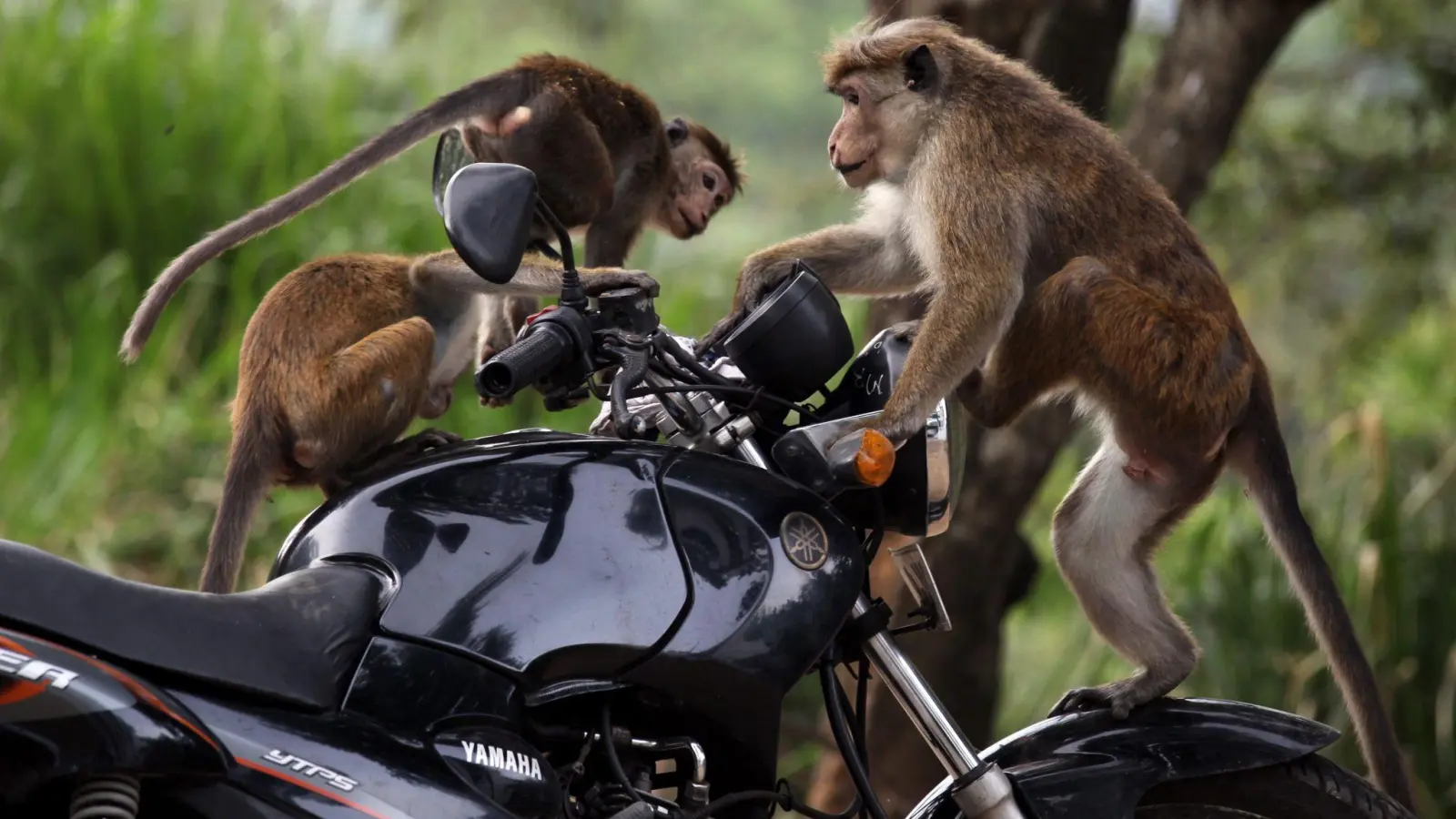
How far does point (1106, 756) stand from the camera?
226cm

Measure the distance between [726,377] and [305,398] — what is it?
76cm

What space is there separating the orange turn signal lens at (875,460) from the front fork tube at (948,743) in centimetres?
18

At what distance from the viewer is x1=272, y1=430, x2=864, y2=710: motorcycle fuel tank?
1846 mm

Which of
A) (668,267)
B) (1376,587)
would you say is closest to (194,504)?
(668,267)

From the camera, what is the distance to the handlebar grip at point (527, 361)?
194 centimetres

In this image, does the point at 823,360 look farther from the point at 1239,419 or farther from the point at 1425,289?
the point at 1425,289

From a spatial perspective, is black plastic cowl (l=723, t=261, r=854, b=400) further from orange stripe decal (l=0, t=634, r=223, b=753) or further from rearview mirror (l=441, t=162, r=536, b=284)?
orange stripe decal (l=0, t=634, r=223, b=753)

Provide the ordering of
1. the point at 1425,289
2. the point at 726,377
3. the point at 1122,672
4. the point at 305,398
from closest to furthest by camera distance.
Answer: the point at 726,377, the point at 305,398, the point at 1122,672, the point at 1425,289

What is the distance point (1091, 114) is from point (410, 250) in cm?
250

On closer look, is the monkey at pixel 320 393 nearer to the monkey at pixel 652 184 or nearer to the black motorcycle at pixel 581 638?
the black motorcycle at pixel 581 638

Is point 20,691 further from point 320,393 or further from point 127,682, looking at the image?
point 320,393

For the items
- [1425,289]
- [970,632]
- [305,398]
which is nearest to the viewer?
[305,398]

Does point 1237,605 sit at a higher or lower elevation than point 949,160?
lower

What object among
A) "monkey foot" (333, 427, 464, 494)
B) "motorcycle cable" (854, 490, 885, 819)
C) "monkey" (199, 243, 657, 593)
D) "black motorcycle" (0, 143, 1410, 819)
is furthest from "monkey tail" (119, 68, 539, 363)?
"motorcycle cable" (854, 490, 885, 819)
